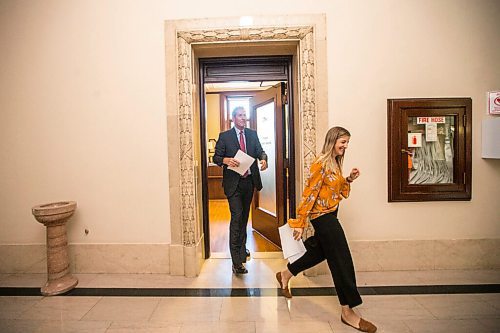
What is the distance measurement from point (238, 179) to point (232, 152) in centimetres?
32

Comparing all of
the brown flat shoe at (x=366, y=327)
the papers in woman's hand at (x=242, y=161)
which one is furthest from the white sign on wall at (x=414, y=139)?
the brown flat shoe at (x=366, y=327)

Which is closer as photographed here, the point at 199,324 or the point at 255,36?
the point at 199,324

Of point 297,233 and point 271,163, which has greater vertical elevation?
point 271,163

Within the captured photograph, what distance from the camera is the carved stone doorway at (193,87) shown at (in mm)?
3463

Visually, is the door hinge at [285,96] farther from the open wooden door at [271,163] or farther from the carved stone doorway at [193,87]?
the carved stone doorway at [193,87]

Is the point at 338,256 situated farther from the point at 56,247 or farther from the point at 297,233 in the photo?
the point at 56,247

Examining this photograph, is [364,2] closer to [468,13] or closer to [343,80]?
[343,80]

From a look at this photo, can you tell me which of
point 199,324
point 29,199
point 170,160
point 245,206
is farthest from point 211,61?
point 199,324

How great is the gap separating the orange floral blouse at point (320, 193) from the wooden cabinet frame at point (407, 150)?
1.24 m

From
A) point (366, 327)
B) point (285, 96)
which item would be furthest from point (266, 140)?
point (366, 327)

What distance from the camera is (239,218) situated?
3.72 meters

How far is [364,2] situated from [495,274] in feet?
10.1

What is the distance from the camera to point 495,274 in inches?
135

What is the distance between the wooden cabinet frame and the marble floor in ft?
2.74
